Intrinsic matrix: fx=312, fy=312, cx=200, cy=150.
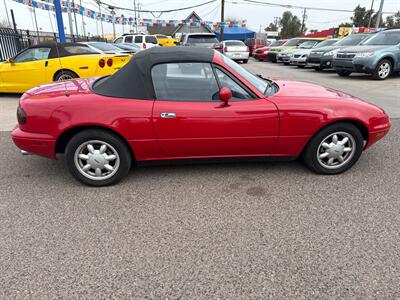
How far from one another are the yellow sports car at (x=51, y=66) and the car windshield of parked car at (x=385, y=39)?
29.6ft

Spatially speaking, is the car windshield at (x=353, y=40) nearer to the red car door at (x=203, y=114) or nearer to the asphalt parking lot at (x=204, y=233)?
the asphalt parking lot at (x=204, y=233)

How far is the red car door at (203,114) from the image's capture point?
321 cm

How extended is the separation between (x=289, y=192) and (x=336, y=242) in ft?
2.73

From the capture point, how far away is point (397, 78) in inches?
444

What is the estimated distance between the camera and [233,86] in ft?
10.8

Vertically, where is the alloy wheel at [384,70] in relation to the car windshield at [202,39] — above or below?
below

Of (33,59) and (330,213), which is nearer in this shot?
(330,213)

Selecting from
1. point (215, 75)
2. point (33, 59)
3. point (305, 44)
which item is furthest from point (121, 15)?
point (215, 75)

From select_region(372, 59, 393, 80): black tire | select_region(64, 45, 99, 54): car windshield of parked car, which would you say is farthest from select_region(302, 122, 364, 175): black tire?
select_region(372, 59, 393, 80): black tire

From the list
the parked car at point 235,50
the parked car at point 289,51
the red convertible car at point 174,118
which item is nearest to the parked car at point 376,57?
the parked car at point 289,51

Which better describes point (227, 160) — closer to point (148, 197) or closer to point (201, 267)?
point (148, 197)

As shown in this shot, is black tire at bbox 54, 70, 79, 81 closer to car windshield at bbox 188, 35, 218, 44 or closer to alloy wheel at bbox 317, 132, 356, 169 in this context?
alloy wheel at bbox 317, 132, 356, 169

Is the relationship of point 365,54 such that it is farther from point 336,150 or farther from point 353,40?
point 336,150

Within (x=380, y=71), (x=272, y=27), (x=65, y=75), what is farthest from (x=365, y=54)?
(x=272, y=27)
